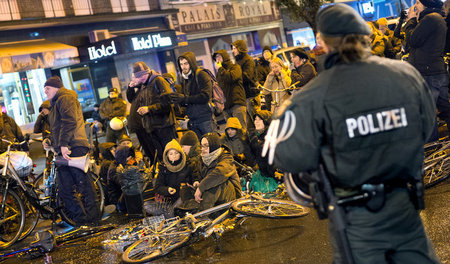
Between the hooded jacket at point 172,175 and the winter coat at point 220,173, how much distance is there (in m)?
0.42

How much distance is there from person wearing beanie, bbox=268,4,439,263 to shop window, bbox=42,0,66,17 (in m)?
20.4

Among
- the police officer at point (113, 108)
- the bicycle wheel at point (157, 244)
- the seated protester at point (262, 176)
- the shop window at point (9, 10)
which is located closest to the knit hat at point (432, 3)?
the seated protester at point (262, 176)

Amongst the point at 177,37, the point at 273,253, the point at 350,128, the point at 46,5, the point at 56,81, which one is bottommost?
the point at 273,253

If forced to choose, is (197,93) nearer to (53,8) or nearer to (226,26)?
(53,8)

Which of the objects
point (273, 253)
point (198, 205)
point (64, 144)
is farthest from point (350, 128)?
point (64, 144)

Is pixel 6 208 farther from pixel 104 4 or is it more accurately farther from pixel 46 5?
pixel 104 4

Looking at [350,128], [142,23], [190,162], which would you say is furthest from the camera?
[142,23]

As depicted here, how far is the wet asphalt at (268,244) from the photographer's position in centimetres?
545

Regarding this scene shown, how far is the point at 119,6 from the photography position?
2466 centimetres

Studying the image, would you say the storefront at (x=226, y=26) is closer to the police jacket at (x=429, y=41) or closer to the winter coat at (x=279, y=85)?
the winter coat at (x=279, y=85)

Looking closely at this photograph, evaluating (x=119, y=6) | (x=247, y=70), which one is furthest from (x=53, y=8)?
(x=247, y=70)

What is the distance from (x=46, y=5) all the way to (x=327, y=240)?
60.8ft

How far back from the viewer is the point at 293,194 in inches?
122

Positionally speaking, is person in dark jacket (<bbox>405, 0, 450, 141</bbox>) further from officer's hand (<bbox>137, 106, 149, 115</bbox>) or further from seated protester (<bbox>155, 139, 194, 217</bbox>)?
officer's hand (<bbox>137, 106, 149, 115</bbox>)
